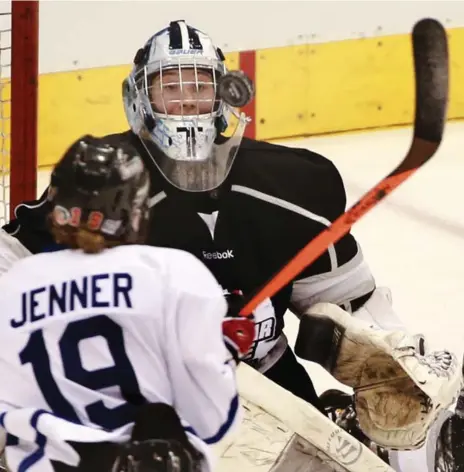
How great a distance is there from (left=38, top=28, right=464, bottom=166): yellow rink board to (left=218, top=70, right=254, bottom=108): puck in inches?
92.0

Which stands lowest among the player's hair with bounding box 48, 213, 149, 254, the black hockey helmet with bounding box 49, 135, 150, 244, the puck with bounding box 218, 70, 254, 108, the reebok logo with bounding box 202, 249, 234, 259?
the reebok logo with bounding box 202, 249, 234, 259

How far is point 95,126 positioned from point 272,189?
2319 mm

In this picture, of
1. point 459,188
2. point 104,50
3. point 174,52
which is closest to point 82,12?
point 104,50

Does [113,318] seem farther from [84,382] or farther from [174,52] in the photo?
[174,52]

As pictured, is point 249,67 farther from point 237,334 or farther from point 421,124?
point 237,334

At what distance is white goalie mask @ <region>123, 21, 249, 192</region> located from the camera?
1.97 metres

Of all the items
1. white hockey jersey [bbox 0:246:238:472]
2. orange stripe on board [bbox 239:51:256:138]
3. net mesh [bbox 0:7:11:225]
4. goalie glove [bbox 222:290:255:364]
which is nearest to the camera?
white hockey jersey [bbox 0:246:238:472]

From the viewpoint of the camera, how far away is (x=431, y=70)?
5.37 feet

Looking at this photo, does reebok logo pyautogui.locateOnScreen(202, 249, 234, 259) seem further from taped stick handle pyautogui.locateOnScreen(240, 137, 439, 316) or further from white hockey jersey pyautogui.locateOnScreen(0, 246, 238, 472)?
white hockey jersey pyautogui.locateOnScreen(0, 246, 238, 472)

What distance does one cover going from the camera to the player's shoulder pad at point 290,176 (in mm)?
2021

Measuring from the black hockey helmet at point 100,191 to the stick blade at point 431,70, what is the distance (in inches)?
16.8

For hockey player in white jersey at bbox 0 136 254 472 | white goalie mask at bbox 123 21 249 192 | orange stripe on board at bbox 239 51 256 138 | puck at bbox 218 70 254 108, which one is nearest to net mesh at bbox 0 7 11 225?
white goalie mask at bbox 123 21 249 192

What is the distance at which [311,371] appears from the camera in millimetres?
2891

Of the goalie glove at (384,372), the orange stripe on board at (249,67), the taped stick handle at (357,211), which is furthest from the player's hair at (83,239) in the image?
the orange stripe on board at (249,67)
